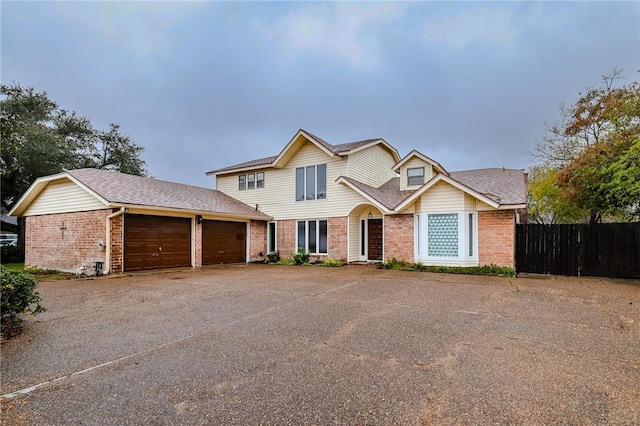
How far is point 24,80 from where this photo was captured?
21312mm

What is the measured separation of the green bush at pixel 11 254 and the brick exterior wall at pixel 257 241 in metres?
15.9

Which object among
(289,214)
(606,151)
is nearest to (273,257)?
(289,214)

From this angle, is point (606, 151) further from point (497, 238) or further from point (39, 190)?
point (39, 190)

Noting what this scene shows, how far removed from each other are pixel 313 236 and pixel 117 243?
899 centimetres

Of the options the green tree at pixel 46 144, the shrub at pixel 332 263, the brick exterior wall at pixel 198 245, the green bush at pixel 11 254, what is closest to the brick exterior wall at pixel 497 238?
the shrub at pixel 332 263

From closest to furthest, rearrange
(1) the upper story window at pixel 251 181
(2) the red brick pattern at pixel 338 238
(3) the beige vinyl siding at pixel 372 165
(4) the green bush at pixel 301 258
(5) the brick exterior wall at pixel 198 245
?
(5) the brick exterior wall at pixel 198 245, (2) the red brick pattern at pixel 338 238, (4) the green bush at pixel 301 258, (3) the beige vinyl siding at pixel 372 165, (1) the upper story window at pixel 251 181

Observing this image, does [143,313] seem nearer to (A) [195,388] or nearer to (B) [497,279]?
(A) [195,388]

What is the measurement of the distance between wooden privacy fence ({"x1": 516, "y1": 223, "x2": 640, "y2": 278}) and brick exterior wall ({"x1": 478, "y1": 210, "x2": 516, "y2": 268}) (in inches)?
37.3

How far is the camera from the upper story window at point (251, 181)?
19.1 metres

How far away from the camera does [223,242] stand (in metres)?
16.3

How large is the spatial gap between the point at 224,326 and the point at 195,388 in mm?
2258

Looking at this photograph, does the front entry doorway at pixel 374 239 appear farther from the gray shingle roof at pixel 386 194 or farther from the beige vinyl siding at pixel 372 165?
the beige vinyl siding at pixel 372 165

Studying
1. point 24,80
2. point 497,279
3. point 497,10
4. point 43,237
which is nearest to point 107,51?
point 43,237

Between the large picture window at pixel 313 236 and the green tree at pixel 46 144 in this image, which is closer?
the large picture window at pixel 313 236
